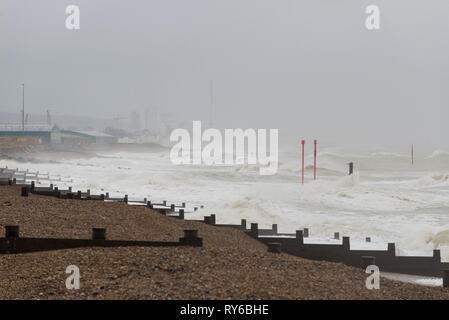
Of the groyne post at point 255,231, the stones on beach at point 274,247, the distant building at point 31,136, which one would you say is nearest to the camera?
the stones on beach at point 274,247

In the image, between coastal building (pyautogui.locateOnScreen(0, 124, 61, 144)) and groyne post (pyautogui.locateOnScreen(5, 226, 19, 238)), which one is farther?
coastal building (pyautogui.locateOnScreen(0, 124, 61, 144))

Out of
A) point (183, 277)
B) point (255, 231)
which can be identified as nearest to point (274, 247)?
point (183, 277)

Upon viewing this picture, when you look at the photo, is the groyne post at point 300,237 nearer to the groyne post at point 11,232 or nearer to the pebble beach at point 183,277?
the pebble beach at point 183,277

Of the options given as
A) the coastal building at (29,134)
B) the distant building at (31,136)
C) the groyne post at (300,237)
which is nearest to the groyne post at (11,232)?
the groyne post at (300,237)

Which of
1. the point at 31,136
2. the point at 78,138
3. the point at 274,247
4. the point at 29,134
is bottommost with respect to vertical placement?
the point at 274,247

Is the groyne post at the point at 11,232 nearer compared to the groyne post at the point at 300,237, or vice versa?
the groyne post at the point at 11,232

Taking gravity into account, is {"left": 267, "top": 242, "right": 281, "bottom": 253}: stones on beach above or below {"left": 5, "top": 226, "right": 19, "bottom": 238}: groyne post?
below

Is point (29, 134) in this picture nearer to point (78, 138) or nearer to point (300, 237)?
point (78, 138)

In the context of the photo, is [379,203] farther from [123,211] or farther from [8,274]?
[8,274]

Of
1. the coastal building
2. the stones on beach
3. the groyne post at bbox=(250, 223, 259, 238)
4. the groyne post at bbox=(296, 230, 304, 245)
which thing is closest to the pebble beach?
the stones on beach

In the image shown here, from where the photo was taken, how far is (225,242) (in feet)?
49.1

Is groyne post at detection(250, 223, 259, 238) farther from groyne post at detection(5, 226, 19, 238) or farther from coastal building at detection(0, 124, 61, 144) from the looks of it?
coastal building at detection(0, 124, 61, 144)
